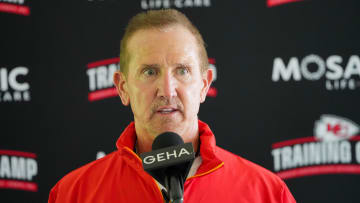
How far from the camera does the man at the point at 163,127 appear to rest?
1020mm

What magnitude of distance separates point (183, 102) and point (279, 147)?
1042mm

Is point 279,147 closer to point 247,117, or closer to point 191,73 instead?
point 247,117

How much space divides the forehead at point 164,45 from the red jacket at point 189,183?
0.28 m

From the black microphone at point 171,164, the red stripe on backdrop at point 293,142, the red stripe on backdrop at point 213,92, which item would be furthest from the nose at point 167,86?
the red stripe on backdrop at point 293,142

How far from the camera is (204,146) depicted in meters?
1.10

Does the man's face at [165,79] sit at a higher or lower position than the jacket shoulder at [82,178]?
higher

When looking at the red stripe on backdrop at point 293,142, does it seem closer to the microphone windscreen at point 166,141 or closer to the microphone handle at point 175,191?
the microphone windscreen at point 166,141

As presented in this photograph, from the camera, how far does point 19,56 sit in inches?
73.3

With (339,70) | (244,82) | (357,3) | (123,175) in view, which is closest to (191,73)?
(123,175)

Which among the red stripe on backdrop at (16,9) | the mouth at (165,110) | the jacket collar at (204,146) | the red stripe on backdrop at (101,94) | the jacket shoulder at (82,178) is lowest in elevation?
the jacket shoulder at (82,178)

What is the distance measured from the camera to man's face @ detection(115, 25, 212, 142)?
1004mm

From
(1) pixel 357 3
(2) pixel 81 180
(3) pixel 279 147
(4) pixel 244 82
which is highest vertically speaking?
(1) pixel 357 3

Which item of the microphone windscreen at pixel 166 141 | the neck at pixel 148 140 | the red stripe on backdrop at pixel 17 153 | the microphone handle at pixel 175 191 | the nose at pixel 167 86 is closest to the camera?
the microphone handle at pixel 175 191

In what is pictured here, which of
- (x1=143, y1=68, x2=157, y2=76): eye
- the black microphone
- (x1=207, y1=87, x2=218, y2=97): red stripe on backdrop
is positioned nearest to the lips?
(x1=143, y1=68, x2=157, y2=76): eye
